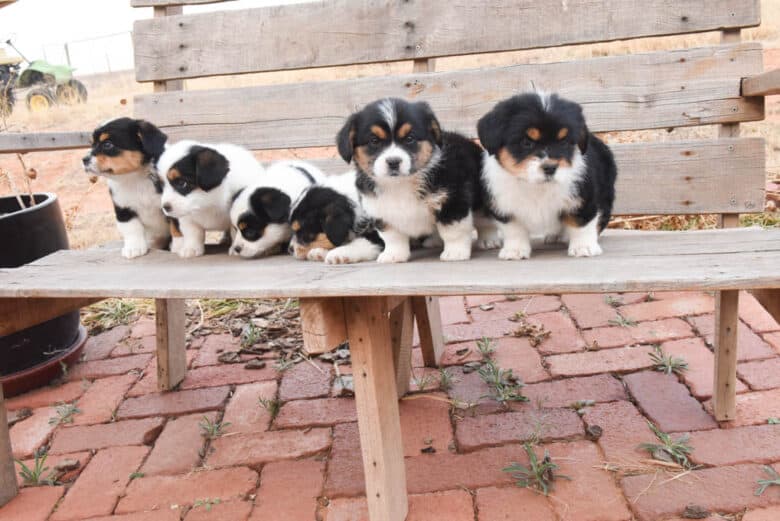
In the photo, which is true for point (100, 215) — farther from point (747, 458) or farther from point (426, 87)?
point (747, 458)

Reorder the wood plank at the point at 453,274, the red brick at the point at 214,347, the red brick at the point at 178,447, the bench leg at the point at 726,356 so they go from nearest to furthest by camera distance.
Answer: the wood plank at the point at 453,274 → the bench leg at the point at 726,356 → the red brick at the point at 178,447 → the red brick at the point at 214,347

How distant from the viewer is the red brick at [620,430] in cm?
301

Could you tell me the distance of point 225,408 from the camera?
12.3 ft

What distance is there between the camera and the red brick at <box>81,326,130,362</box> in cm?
462

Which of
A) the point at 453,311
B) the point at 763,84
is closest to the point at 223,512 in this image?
the point at 453,311

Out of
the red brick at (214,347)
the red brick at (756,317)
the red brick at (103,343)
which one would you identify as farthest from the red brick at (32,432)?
the red brick at (756,317)

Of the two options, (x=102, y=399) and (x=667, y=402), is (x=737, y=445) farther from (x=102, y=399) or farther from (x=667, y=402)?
(x=102, y=399)

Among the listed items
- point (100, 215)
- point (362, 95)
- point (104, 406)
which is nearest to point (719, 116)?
point (362, 95)

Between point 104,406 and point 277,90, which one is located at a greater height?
point 277,90

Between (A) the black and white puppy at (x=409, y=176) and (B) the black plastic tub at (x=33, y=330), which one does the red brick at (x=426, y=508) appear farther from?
(B) the black plastic tub at (x=33, y=330)

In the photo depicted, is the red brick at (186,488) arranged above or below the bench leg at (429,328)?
below

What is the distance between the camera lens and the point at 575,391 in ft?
11.8

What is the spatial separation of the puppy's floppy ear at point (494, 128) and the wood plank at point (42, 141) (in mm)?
2045

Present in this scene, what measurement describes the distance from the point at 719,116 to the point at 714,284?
1869 mm
